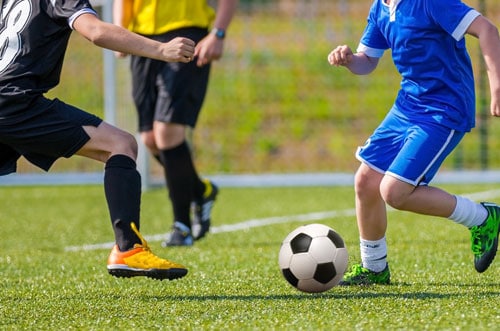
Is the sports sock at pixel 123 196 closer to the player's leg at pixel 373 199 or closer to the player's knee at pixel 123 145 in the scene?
the player's knee at pixel 123 145

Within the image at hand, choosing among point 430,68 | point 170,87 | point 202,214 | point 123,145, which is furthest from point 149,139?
point 430,68

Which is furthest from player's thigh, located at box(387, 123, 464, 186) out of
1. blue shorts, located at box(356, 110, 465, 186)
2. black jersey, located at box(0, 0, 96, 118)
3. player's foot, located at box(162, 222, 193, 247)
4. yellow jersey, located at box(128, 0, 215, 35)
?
yellow jersey, located at box(128, 0, 215, 35)

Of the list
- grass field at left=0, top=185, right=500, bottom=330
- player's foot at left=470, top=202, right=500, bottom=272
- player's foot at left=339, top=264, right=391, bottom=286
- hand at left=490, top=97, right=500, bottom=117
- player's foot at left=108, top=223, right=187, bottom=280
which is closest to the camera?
grass field at left=0, top=185, right=500, bottom=330

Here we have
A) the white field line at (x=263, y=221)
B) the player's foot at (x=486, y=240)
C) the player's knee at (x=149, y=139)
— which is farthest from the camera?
the white field line at (x=263, y=221)

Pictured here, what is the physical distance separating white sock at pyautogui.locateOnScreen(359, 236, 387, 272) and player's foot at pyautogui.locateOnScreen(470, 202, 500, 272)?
0.38m

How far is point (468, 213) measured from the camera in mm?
3969

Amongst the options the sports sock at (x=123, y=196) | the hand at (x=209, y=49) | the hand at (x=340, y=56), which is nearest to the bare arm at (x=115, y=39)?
the sports sock at (x=123, y=196)

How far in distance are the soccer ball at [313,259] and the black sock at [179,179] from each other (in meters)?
1.86

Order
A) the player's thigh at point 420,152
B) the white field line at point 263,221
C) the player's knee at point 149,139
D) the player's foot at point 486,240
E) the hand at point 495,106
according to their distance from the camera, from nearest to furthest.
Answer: the hand at point 495,106, the player's thigh at point 420,152, the player's foot at point 486,240, the player's knee at point 149,139, the white field line at point 263,221

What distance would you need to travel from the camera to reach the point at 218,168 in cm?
1123

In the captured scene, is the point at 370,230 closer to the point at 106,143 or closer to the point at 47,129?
the point at 106,143

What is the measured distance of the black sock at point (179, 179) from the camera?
577 centimetres

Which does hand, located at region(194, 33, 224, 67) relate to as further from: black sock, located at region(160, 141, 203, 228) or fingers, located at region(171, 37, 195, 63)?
fingers, located at region(171, 37, 195, 63)

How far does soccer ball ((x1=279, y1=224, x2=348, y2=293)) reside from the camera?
12.4ft
